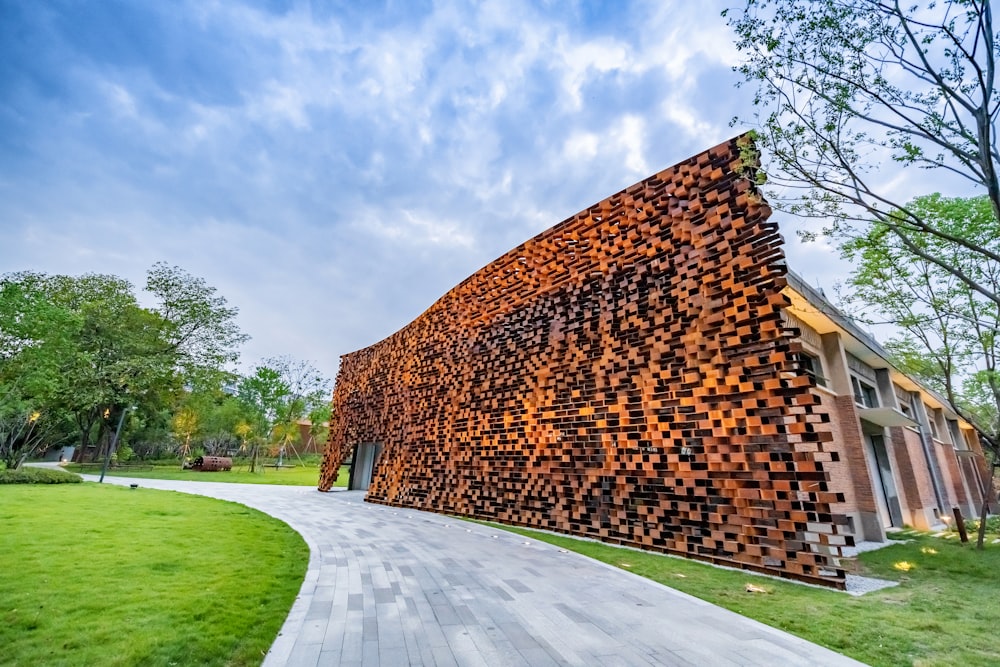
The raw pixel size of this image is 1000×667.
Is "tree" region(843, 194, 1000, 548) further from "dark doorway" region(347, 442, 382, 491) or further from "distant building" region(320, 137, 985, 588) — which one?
"dark doorway" region(347, 442, 382, 491)

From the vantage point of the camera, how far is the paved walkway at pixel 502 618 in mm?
2520

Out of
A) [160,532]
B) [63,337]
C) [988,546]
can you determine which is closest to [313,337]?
[63,337]

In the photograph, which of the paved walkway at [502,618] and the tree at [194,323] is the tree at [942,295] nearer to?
the paved walkway at [502,618]

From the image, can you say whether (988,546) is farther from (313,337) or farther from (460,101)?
(313,337)

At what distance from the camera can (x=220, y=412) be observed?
2898 cm

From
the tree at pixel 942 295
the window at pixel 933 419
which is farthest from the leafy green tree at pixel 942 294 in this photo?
the window at pixel 933 419

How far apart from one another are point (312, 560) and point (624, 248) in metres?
6.62

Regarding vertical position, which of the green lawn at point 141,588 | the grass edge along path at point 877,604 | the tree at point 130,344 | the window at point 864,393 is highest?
the tree at point 130,344

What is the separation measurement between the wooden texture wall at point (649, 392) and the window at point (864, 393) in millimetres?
5904

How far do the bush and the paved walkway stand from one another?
44.1 ft

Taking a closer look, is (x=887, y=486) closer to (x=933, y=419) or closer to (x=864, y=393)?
(x=864, y=393)

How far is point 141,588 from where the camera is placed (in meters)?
3.49

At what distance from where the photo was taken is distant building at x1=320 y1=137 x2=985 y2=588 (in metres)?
5.03

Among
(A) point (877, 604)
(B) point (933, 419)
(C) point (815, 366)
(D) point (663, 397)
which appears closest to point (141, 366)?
(D) point (663, 397)
